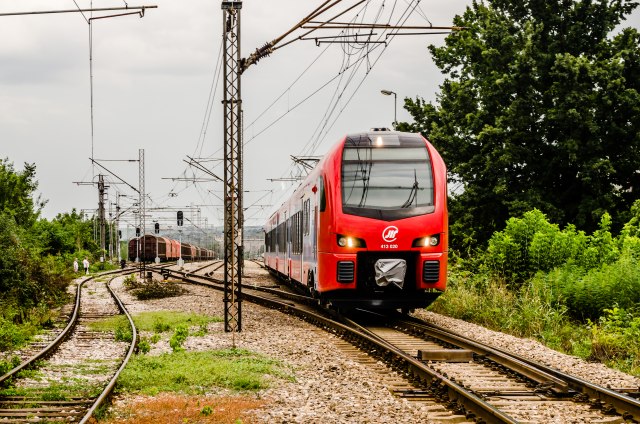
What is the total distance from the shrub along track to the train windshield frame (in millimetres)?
5403

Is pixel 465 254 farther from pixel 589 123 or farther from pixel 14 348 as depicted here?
pixel 14 348

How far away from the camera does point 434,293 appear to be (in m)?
16.2

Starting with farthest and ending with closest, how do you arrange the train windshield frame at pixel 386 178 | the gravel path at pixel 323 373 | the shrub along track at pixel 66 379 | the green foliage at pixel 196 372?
1. the train windshield frame at pixel 386 178
2. the green foliage at pixel 196 372
3. the shrub along track at pixel 66 379
4. the gravel path at pixel 323 373

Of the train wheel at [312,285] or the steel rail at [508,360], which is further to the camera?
the train wheel at [312,285]

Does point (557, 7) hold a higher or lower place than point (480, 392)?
higher

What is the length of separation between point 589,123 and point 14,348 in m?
20.1

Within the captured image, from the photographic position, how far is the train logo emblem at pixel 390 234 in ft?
50.9

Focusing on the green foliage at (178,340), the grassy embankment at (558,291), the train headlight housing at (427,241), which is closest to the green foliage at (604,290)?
the grassy embankment at (558,291)

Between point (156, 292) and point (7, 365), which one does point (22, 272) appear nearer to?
point (156, 292)

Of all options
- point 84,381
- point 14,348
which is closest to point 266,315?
point 14,348

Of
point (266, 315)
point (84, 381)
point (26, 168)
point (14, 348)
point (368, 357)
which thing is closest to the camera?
point (84, 381)

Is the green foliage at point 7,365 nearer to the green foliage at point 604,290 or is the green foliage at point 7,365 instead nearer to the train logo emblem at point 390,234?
the train logo emblem at point 390,234

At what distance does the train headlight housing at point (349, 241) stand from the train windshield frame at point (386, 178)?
1.72 feet

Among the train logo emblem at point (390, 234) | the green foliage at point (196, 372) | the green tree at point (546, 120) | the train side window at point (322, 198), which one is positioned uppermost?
the green tree at point (546, 120)
